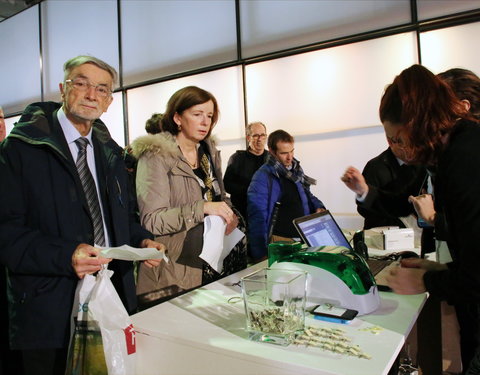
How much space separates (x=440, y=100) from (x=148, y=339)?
1024 millimetres

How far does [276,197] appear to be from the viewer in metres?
2.86

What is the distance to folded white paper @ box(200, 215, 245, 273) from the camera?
5.41 feet

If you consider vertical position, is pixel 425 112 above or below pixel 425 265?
above

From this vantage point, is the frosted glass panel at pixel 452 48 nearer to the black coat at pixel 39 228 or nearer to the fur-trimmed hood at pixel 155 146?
the fur-trimmed hood at pixel 155 146

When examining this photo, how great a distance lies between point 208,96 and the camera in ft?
6.40

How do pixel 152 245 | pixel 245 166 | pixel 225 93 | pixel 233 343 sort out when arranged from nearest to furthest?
pixel 233 343 < pixel 152 245 < pixel 245 166 < pixel 225 93

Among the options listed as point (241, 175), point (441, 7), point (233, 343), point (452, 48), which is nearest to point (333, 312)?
point (233, 343)

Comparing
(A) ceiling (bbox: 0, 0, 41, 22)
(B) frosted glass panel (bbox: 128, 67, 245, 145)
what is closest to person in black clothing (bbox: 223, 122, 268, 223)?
(B) frosted glass panel (bbox: 128, 67, 245, 145)

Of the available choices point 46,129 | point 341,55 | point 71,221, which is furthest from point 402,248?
point 341,55

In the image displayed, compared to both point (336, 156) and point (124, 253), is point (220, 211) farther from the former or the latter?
point (336, 156)

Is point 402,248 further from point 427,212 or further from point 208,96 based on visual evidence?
point 208,96

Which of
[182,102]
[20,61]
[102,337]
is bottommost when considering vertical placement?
[102,337]

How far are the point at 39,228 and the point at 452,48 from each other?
3251 millimetres

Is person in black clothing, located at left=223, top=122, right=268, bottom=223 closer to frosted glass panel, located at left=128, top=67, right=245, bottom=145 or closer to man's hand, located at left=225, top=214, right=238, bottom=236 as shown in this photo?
frosted glass panel, located at left=128, top=67, right=245, bottom=145
